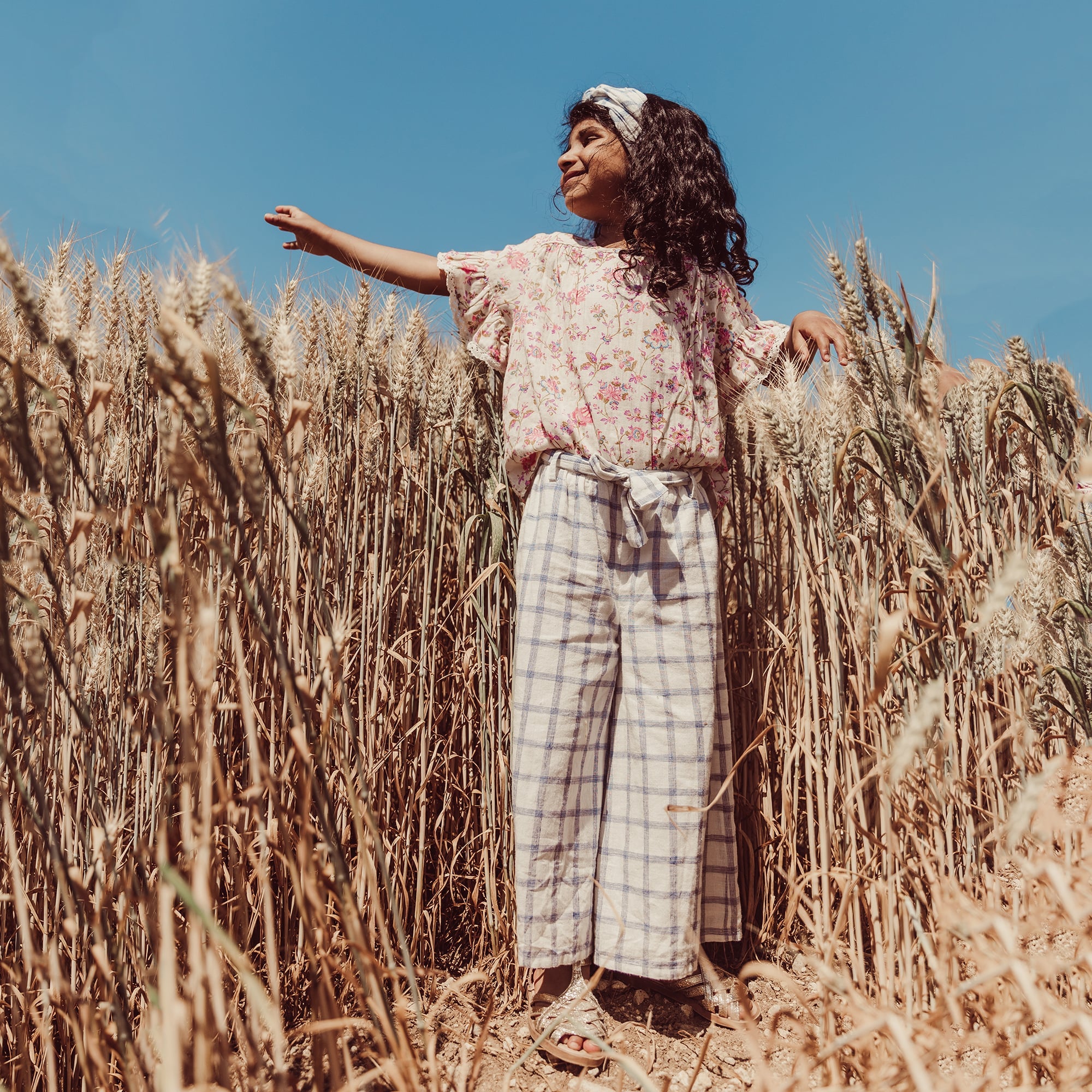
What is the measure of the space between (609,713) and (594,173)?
1.09 metres

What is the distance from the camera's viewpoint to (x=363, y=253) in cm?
154

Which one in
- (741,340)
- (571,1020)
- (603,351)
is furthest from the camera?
(741,340)

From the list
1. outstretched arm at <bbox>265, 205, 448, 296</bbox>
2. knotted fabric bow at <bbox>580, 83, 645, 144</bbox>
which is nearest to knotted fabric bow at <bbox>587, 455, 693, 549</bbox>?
outstretched arm at <bbox>265, 205, 448, 296</bbox>

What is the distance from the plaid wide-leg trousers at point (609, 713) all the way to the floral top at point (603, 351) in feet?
0.23

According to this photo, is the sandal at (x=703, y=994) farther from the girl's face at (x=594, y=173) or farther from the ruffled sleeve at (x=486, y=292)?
the girl's face at (x=594, y=173)

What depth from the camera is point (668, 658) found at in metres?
1.39

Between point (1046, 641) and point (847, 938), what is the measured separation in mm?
764

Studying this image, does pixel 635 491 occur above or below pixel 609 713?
above

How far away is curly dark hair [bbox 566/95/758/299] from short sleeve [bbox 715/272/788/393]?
0.06m

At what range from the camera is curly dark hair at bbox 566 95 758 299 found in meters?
1.47

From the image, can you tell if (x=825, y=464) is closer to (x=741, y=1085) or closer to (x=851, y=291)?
(x=851, y=291)

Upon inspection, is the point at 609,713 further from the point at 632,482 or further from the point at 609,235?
the point at 609,235

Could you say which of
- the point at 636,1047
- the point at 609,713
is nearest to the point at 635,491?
the point at 609,713

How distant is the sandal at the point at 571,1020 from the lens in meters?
1.23
